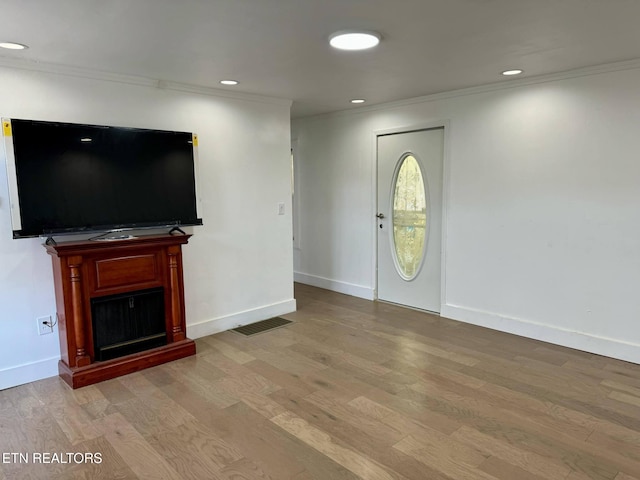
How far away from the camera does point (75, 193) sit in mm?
2992

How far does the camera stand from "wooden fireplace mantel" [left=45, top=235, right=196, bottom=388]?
2.92 metres

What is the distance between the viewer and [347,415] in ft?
8.38

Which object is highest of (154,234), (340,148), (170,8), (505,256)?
(170,8)

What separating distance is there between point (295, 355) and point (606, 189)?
2.73 metres

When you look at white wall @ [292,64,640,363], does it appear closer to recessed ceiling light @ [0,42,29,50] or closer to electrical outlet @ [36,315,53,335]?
recessed ceiling light @ [0,42,29,50]

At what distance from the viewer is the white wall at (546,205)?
3229 mm

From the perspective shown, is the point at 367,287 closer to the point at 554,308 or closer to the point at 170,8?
the point at 554,308

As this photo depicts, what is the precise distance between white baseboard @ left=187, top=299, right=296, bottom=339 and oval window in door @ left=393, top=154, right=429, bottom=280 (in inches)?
51.8

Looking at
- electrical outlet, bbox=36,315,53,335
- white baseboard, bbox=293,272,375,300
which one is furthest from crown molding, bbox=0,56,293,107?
white baseboard, bbox=293,272,375,300

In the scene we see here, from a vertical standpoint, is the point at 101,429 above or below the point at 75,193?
below

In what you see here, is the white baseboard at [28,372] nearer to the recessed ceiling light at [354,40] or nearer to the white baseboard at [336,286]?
the recessed ceiling light at [354,40]

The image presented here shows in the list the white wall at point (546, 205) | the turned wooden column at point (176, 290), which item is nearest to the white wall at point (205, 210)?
the turned wooden column at point (176, 290)

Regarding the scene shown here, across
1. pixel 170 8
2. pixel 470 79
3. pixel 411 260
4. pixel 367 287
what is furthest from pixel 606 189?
pixel 170 8

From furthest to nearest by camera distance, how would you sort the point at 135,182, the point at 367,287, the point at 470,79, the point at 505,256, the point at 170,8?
the point at 367,287, the point at 505,256, the point at 470,79, the point at 135,182, the point at 170,8
